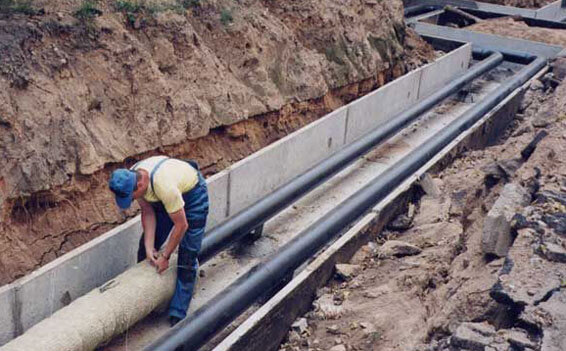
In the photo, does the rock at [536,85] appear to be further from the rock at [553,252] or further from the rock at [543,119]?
the rock at [553,252]

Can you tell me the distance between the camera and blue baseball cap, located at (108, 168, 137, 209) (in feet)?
18.2

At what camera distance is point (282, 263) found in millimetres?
7277

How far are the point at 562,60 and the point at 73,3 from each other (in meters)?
11.0

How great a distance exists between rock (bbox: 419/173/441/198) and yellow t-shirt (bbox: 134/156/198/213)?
441cm

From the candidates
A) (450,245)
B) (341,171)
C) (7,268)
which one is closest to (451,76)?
(341,171)

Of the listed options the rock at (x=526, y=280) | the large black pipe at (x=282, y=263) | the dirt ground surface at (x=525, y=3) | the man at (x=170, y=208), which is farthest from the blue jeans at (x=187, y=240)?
the dirt ground surface at (x=525, y=3)

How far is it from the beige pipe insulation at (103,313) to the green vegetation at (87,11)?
3.56 m

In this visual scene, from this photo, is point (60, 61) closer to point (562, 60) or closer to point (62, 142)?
point (62, 142)

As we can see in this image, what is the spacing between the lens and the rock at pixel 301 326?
6.87 metres

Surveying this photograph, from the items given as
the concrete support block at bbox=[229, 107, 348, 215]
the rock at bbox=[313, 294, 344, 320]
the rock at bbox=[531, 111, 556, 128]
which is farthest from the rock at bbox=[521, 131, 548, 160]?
the rock at bbox=[313, 294, 344, 320]

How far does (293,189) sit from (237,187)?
720 mm

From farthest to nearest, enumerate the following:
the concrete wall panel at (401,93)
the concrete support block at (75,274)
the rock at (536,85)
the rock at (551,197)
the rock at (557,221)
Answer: the rock at (536,85)
the concrete wall panel at (401,93)
the rock at (551,197)
the rock at (557,221)
the concrete support block at (75,274)

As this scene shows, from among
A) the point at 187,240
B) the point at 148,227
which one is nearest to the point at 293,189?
the point at 187,240

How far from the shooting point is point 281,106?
10766mm
